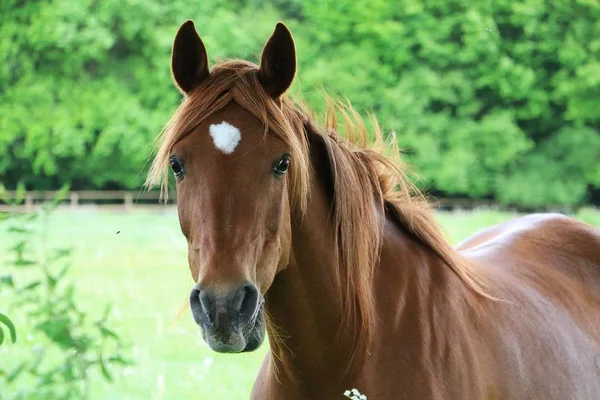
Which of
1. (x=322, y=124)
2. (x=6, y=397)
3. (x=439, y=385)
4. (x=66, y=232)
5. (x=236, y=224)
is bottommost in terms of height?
(x=66, y=232)

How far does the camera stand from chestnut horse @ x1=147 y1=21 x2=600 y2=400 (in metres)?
2.55

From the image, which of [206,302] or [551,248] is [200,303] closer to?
[206,302]

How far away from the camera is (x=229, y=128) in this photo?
104 inches

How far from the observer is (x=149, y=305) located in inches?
413

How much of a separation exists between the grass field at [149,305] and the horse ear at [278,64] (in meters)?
0.88

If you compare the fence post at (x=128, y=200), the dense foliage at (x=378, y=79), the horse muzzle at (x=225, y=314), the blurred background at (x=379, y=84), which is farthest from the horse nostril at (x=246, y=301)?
the dense foliage at (x=378, y=79)

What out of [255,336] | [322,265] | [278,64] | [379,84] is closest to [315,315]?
[322,265]

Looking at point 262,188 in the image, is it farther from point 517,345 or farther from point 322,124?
point 517,345

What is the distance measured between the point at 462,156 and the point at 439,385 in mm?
32345

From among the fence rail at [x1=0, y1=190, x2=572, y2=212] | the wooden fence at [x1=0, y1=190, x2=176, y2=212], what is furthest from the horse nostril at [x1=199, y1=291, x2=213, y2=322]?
the wooden fence at [x1=0, y1=190, x2=176, y2=212]

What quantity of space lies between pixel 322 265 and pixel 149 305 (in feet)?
26.1

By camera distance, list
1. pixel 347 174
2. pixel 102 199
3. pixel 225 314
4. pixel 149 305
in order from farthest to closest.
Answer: pixel 102 199 → pixel 149 305 → pixel 347 174 → pixel 225 314

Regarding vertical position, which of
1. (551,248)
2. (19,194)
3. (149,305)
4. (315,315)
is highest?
(19,194)

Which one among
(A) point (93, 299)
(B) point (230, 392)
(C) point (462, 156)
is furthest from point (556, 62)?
(B) point (230, 392)
